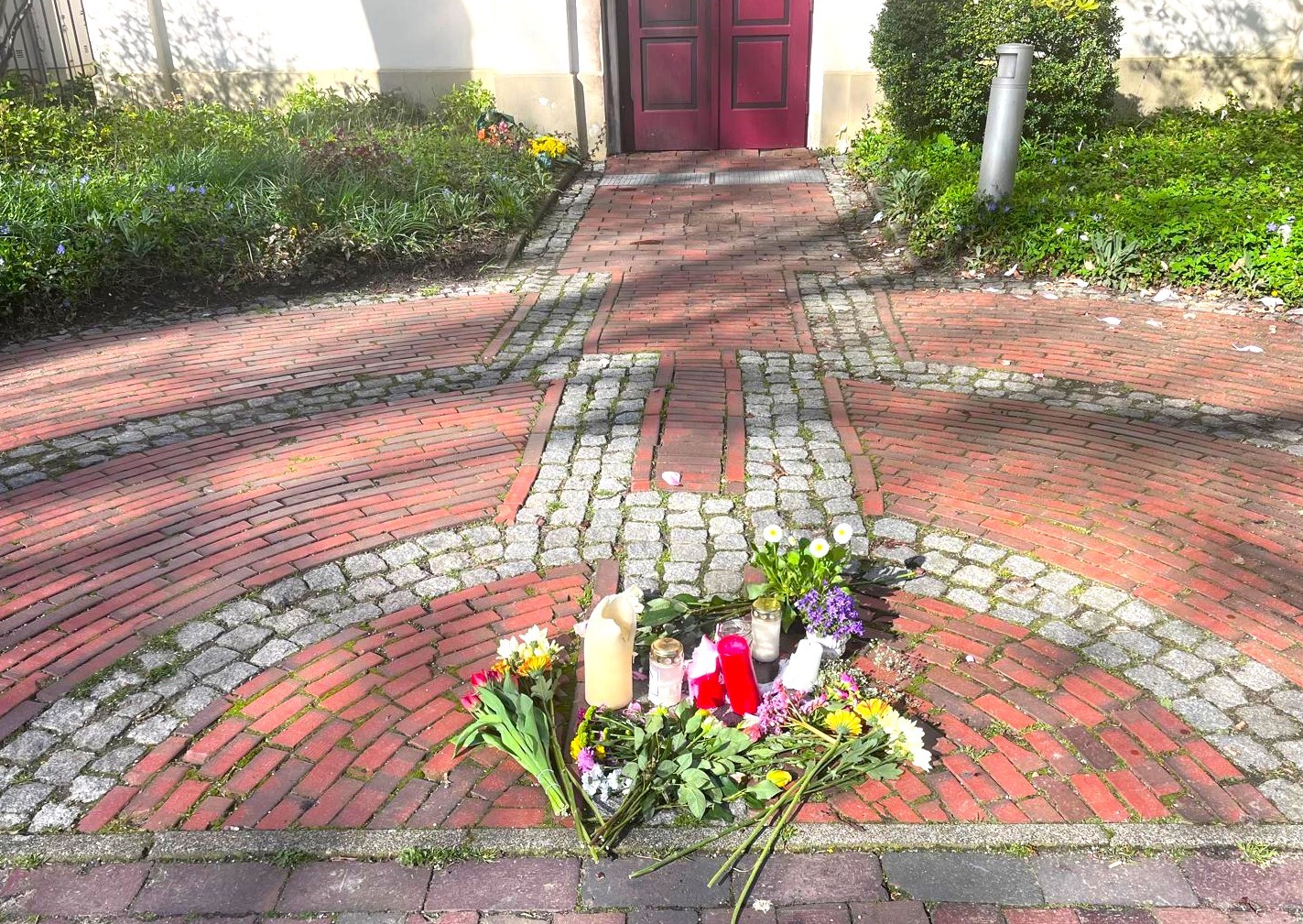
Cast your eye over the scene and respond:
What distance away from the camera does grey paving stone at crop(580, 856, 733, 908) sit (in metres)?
2.53

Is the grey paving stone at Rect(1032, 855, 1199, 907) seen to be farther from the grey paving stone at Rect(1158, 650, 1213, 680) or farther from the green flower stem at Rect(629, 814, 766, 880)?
the grey paving stone at Rect(1158, 650, 1213, 680)

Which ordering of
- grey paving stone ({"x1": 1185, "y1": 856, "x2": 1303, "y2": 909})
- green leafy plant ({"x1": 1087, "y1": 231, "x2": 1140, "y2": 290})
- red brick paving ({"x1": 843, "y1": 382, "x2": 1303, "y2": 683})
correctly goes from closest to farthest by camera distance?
grey paving stone ({"x1": 1185, "y1": 856, "x2": 1303, "y2": 909}) < red brick paving ({"x1": 843, "y1": 382, "x2": 1303, "y2": 683}) < green leafy plant ({"x1": 1087, "y1": 231, "x2": 1140, "y2": 290})

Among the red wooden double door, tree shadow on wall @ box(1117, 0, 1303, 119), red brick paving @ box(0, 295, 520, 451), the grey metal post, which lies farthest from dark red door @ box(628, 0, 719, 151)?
red brick paving @ box(0, 295, 520, 451)

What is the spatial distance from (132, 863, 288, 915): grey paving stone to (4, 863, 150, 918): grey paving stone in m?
0.05

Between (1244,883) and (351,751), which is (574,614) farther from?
(1244,883)

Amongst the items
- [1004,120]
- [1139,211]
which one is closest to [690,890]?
[1139,211]

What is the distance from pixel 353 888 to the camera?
2576mm

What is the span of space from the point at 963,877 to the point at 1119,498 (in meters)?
2.24

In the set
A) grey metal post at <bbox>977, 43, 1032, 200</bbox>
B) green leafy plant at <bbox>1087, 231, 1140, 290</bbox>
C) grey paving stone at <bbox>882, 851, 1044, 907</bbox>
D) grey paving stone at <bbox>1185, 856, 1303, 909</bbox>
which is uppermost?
grey metal post at <bbox>977, 43, 1032, 200</bbox>

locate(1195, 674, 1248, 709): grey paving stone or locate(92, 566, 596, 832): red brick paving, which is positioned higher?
locate(1195, 674, 1248, 709): grey paving stone

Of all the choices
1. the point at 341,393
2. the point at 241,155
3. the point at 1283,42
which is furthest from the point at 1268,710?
the point at 1283,42

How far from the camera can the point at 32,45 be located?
11.8 metres

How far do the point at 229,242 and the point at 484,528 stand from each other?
455 cm

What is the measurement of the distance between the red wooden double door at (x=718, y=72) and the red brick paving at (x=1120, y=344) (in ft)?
17.1
